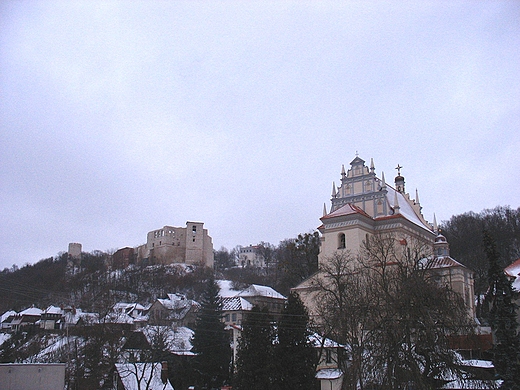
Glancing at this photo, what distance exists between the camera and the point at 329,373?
104 feet

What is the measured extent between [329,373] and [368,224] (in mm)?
18526

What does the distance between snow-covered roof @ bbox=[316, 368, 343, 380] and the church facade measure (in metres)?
11.5

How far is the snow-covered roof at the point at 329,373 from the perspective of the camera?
3098 cm

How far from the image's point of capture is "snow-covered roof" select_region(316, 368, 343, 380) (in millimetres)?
30984

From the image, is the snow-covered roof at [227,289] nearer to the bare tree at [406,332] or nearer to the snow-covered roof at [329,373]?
the snow-covered roof at [329,373]

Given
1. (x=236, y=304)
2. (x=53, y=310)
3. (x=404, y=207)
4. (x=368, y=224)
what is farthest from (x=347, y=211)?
(x=53, y=310)

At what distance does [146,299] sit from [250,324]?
255ft

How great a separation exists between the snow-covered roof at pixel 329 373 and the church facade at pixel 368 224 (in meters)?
11.5

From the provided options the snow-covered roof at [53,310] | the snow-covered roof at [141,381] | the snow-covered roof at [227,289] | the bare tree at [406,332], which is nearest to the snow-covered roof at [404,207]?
the bare tree at [406,332]

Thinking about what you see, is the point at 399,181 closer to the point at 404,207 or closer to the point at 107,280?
the point at 404,207

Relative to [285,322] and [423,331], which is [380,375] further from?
[285,322]

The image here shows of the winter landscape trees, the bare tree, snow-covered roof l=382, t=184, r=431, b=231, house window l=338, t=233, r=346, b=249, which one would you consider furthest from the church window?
the bare tree

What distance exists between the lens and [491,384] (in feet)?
67.6

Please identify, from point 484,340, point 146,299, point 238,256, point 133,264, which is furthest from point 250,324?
point 238,256
